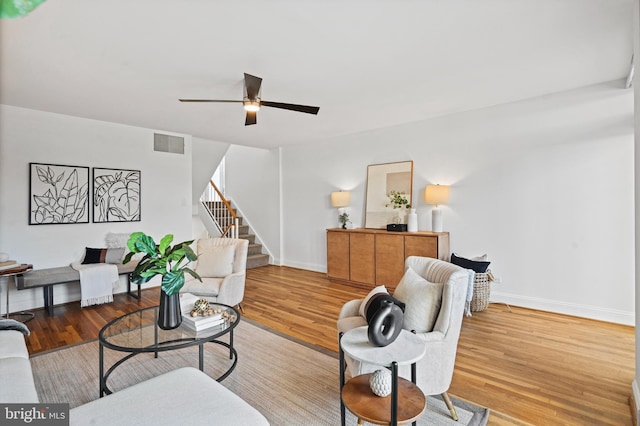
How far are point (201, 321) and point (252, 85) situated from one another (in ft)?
7.25

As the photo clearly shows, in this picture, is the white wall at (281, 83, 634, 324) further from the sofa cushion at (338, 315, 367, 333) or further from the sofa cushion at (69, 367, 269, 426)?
the sofa cushion at (69, 367, 269, 426)

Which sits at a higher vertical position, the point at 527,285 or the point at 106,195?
the point at 106,195

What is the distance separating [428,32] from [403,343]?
2.24 metres

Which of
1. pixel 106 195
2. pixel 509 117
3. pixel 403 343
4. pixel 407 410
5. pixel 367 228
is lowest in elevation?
pixel 407 410

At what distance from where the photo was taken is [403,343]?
1688 millimetres

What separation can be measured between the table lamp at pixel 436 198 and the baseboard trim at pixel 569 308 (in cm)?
118

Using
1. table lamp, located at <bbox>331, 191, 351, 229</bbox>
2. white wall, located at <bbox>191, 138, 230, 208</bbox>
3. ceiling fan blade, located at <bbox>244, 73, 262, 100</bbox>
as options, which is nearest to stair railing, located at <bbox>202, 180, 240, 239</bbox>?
white wall, located at <bbox>191, 138, 230, 208</bbox>

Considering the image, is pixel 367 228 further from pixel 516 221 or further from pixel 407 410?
pixel 407 410

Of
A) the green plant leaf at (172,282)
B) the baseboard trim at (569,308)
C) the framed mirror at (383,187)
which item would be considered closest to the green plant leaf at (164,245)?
the green plant leaf at (172,282)

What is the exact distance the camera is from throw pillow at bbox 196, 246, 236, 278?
12.9ft

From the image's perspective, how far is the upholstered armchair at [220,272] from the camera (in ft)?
11.8

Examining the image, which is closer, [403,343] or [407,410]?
[407,410]

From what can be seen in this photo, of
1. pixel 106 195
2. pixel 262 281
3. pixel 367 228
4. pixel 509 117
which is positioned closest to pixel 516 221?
pixel 509 117

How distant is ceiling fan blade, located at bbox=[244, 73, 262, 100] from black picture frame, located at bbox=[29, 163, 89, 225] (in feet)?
10.6
